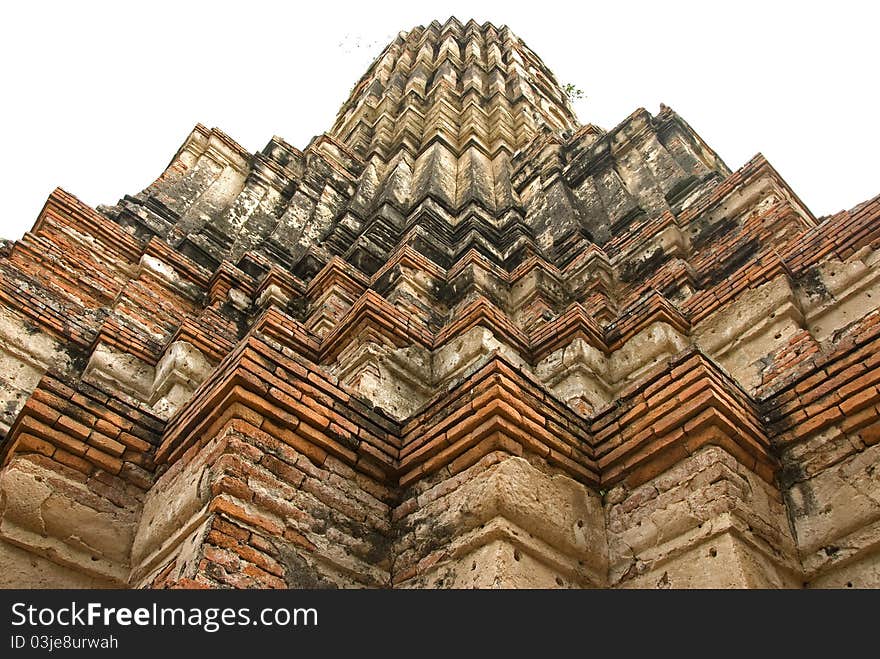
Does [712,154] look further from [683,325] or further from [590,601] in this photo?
[590,601]

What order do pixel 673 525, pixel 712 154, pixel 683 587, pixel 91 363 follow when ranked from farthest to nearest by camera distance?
pixel 712 154, pixel 91 363, pixel 673 525, pixel 683 587

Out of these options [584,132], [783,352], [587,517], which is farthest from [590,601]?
[584,132]

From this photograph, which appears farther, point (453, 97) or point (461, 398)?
point (453, 97)

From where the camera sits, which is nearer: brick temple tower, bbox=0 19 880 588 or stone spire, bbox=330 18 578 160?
brick temple tower, bbox=0 19 880 588

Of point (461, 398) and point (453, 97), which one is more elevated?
point (453, 97)

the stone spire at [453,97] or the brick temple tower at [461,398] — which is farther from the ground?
the stone spire at [453,97]

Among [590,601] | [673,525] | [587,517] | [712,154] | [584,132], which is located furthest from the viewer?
[584,132]

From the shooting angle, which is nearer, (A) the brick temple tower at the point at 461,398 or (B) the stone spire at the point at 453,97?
(A) the brick temple tower at the point at 461,398

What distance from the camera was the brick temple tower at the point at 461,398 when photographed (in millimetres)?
3076

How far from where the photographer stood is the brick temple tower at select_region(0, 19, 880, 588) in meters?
3.08

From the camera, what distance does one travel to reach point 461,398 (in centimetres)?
375

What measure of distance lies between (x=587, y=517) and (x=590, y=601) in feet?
2.88

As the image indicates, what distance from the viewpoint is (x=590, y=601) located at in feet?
8.29

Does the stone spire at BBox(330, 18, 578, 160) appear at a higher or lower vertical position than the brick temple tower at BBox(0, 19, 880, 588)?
higher
